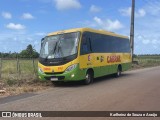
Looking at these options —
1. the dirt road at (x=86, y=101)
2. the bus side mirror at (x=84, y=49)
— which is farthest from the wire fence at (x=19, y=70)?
the dirt road at (x=86, y=101)

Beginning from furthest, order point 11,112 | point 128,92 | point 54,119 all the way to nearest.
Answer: point 128,92 → point 11,112 → point 54,119

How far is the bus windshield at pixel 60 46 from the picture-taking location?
17.8 metres

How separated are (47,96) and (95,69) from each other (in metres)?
6.43

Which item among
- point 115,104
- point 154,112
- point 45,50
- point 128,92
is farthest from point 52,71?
point 154,112

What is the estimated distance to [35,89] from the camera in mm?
16375

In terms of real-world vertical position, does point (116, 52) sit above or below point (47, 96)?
above

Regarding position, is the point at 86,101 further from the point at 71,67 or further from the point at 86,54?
the point at 86,54

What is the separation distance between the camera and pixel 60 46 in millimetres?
18125

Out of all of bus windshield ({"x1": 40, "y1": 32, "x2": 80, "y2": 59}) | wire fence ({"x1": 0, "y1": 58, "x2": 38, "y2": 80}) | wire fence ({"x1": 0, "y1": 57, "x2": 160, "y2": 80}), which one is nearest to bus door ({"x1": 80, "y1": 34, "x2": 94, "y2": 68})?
bus windshield ({"x1": 40, "y1": 32, "x2": 80, "y2": 59})

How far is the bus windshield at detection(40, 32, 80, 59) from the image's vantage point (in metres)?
17.8

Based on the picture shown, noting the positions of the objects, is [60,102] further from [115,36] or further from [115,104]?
[115,36]

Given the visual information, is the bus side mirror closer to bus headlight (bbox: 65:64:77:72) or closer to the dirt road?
bus headlight (bbox: 65:64:77:72)

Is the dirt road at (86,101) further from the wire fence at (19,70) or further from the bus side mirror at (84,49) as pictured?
the wire fence at (19,70)

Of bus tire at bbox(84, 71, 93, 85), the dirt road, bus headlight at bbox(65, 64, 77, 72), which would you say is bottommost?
the dirt road
